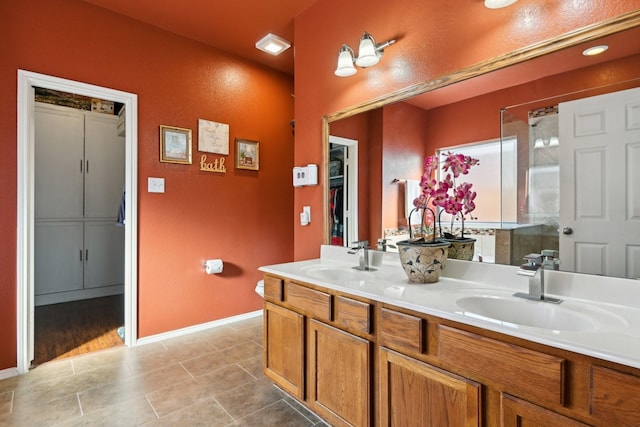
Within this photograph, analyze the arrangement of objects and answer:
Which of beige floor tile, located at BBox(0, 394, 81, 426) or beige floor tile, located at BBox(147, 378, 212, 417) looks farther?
beige floor tile, located at BBox(147, 378, 212, 417)

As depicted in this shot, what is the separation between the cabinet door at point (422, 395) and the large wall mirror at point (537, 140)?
0.66 meters

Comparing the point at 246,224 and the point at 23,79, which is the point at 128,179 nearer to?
the point at 23,79

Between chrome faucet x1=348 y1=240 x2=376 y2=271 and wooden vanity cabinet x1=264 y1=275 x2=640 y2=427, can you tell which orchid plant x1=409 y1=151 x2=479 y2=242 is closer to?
chrome faucet x1=348 y1=240 x2=376 y2=271

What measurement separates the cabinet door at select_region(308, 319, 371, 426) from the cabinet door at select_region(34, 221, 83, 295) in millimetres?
3744

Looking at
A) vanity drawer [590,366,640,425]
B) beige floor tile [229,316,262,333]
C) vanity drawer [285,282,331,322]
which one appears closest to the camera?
vanity drawer [590,366,640,425]

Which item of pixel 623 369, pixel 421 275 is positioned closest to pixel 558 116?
pixel 421 275

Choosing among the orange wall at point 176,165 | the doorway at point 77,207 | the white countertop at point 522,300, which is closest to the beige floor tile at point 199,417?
the white countertop at point 522,300

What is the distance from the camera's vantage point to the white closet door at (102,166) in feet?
13.5

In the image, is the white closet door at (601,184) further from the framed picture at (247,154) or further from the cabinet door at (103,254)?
the cabinet door at (103,254)

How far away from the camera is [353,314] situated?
4.91 ft

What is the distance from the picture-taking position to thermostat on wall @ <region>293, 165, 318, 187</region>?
2453 millimetres

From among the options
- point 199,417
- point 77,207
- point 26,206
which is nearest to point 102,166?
point 77,207

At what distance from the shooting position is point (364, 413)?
1.45 meters

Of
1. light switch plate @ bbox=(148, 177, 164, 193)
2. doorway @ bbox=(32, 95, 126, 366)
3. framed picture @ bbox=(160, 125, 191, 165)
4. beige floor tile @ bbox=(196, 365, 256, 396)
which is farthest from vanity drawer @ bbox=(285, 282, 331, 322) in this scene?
doorway @ bbox=(32, 95, 126, 366)
